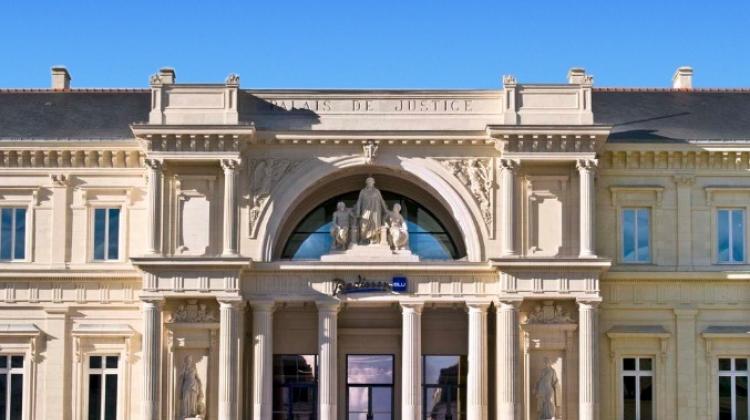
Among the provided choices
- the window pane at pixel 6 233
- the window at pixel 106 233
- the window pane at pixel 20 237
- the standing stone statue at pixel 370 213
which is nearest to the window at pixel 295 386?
the standing stone statue at pixel 370 213

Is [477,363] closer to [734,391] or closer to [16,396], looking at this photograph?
[734,391]

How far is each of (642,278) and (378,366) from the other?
9.18 meters

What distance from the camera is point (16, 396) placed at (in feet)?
152

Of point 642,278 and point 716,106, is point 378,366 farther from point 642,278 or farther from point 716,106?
point 716,106

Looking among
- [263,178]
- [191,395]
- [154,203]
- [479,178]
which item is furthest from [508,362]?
[154,203]

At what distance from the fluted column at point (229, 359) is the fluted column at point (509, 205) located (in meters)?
8.45

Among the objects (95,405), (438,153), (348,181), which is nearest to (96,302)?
(95,405)

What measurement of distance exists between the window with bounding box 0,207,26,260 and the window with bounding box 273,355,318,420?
908 cm

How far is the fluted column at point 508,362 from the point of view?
43906 millimetres

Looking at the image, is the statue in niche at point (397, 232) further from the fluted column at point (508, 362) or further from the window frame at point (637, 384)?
the window frame at point (637, 384)

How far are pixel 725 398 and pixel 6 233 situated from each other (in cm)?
2390

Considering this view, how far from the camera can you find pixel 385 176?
4694cm

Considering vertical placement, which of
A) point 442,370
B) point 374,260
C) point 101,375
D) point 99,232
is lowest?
point 101,375

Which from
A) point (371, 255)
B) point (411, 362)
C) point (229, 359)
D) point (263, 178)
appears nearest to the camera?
point (229, 359)
